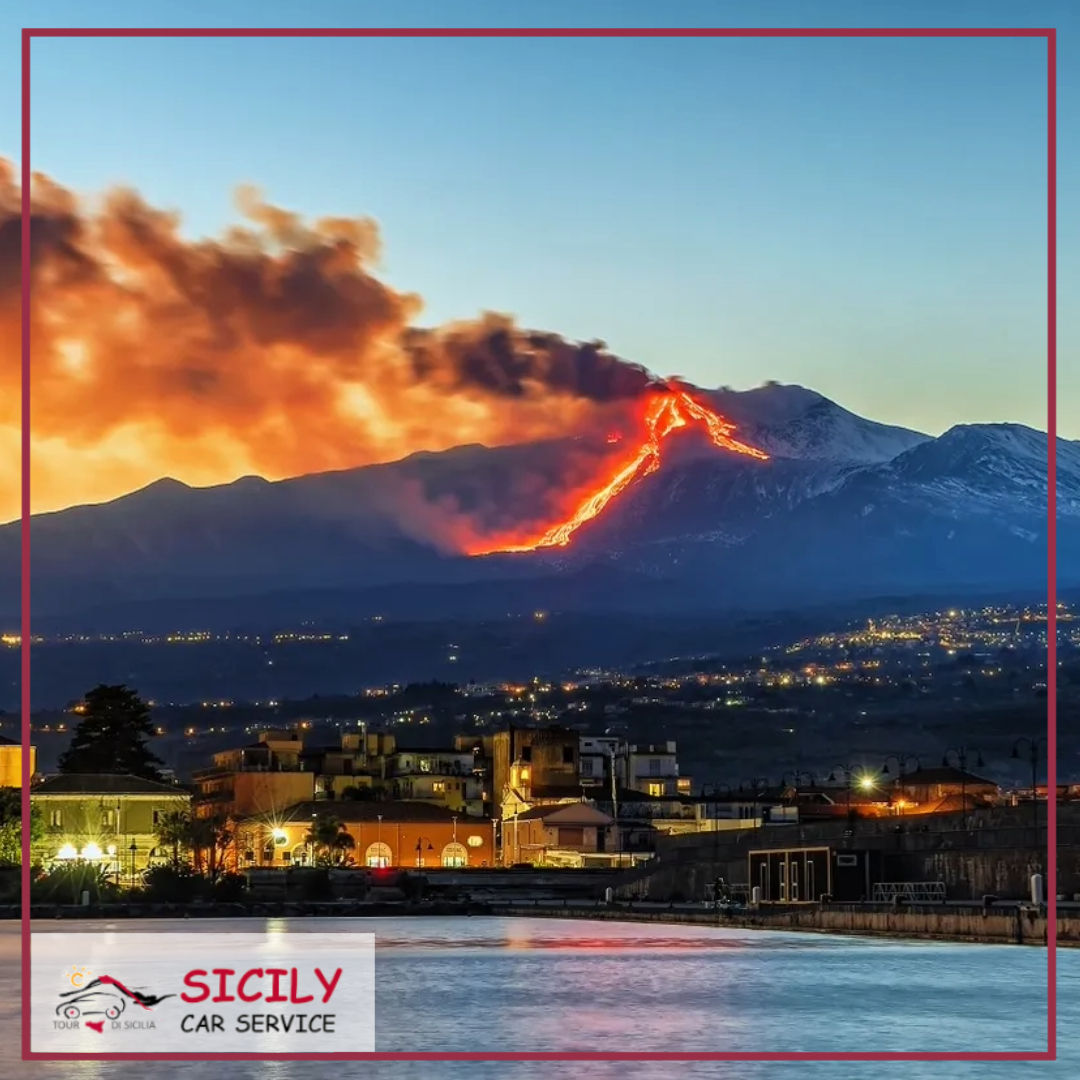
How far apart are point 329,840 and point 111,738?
33898 millimetres

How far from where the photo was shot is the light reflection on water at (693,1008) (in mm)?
29734

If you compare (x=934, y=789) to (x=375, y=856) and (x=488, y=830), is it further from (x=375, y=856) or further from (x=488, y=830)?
(x=375, y=856)

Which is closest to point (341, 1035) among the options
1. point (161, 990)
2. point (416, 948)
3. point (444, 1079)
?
point (444, 1079)

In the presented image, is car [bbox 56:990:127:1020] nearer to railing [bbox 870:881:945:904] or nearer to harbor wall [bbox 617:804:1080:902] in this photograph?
harbor wall [bbox 617:804:1080:902]

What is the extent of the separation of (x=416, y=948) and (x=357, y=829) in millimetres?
89131

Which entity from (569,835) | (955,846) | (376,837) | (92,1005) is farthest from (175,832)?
(92,1005)

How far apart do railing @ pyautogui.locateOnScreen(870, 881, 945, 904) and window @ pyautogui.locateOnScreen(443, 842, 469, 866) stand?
83.1m

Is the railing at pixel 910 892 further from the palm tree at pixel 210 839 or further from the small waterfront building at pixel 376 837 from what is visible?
the small waterfront building at pixel 376 837

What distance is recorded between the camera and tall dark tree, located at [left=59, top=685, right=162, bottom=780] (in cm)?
17688

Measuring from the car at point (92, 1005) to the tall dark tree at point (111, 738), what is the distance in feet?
449

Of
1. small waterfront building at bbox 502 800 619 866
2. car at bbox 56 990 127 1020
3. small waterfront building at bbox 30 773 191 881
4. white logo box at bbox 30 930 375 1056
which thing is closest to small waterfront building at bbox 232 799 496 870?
small waterfront building at bbox 502 800 619 866

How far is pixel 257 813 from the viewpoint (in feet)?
574

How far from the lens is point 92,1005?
3756cm

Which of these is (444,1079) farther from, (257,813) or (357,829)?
(257,813)
